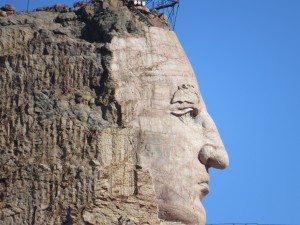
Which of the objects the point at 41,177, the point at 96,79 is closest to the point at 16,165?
the point at 41,177

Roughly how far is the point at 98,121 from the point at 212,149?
10.8 feet

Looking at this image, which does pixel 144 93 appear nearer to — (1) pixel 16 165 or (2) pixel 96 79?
(2) pixel 96 79

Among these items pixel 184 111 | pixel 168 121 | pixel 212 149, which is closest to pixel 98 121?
pixel 168 121

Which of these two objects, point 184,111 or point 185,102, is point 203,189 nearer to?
point 184,111

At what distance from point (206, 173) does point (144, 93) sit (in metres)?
2.62

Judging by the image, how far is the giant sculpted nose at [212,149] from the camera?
111 ft

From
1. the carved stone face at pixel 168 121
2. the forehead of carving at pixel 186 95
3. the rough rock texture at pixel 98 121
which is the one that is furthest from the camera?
the forehead of carving at pixel 186 95

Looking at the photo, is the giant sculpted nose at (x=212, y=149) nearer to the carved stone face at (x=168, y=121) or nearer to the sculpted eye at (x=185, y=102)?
the carved stone face at (x=168, y=121)

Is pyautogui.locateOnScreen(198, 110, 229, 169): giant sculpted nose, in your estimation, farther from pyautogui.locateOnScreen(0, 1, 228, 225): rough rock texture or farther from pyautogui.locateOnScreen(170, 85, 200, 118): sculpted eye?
pyautogui.locateOnScreen(170, 85, 200, 118): sculpted eye

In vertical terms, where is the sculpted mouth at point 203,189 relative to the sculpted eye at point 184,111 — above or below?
below

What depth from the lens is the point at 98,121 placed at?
3266 cm

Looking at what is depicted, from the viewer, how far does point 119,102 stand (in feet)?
108

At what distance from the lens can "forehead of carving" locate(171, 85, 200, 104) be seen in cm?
3391

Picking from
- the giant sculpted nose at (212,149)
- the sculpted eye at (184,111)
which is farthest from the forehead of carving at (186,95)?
the giant sculpted nose at (212,149)
